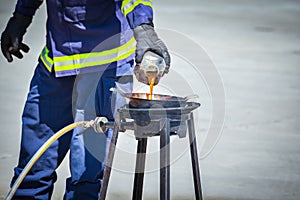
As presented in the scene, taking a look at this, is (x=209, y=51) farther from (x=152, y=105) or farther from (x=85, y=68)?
(x=152, y=105)

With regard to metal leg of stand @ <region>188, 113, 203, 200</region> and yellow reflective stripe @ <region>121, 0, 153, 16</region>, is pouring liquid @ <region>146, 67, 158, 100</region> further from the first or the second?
yellow reflective stripe @ <region>121, 0, 153, 16</region>

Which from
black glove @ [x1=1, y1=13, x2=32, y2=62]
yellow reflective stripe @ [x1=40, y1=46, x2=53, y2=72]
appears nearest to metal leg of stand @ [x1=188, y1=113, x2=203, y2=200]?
yellow reflective stripe @ [x1=40, y1=46, x2=53, y2=72]

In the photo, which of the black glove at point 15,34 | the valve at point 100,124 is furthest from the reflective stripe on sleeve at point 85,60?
the valve at point 100,124

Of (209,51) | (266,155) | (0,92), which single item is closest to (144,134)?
(266,155)

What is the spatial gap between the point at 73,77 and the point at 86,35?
0.63 ft

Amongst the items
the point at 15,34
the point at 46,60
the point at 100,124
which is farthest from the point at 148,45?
the point at 15,34

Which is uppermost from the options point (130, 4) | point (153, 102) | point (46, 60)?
point (130, 4)

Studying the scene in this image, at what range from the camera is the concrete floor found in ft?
13.7

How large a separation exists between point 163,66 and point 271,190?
1.94 meters

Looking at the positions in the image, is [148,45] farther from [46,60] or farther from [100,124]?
[46,60]

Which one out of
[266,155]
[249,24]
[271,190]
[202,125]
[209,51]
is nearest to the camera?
[271,190]

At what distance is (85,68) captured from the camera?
296 cm

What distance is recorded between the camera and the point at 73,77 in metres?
3.03

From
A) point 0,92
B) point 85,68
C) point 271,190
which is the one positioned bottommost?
point 271,190
